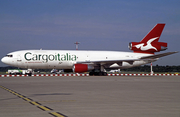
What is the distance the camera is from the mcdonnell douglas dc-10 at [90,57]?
37531 millimetres

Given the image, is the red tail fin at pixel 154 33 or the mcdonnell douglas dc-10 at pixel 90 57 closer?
the mcdonnell douglas dc-10 at pixel 90 57

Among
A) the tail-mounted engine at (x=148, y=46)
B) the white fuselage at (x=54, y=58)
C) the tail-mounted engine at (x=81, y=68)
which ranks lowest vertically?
the tail-mounted engine at (x=81, y=68)

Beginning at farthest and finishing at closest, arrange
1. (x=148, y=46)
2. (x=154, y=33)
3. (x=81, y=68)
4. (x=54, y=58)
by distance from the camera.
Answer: (x=148, y=46)
(x=154, y=33)
(x=54, y=58)
(x=81, y=68)

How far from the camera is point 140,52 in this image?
4334 cm

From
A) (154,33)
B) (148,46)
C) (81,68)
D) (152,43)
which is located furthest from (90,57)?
(154,33)

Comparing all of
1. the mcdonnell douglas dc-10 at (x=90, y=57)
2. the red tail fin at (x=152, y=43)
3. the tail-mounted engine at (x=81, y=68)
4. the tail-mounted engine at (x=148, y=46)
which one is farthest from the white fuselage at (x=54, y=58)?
the red tail fin at (x=152, y=43)

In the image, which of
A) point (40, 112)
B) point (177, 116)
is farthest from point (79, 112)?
point (177, 116)

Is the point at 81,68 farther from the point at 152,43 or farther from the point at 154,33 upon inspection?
the point at 154,33

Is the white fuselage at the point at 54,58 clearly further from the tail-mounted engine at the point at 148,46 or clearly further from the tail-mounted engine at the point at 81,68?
the tail-mounted engine at the point at 148,46

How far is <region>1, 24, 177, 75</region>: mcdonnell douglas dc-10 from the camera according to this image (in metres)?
37.5

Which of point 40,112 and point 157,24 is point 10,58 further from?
point 40,112

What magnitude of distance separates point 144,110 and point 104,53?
111ft

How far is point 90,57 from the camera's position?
4091 cm

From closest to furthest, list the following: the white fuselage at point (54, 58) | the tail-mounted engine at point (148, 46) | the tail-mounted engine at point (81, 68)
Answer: the tail-mounted engine at point (81, 68) < the white fuselage at point (54, 58) < the tail-mounted engine at point (148, 46)
